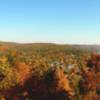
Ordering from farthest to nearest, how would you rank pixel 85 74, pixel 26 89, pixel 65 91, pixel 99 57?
pixel 99 57 → pixel 85 74 → pixel 26 89 → pixel 65 91

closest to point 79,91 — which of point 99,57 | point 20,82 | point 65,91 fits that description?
point 65,91

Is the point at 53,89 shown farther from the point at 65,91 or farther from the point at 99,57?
the point at 99,57

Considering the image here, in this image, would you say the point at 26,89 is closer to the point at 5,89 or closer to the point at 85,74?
the point at 5,89

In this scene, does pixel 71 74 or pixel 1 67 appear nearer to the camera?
pixel 1 67

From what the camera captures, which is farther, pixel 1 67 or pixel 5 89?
pixel 1 67

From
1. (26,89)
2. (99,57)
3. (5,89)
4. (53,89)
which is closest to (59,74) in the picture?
(53,89)

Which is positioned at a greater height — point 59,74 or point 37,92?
point 59,74

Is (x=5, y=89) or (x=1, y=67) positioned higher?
(x=1, y=67)

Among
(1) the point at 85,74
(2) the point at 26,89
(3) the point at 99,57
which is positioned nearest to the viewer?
(2) the point at 26,89

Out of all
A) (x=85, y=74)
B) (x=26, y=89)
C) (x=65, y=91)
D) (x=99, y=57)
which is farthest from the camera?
(x=99, y=57)
